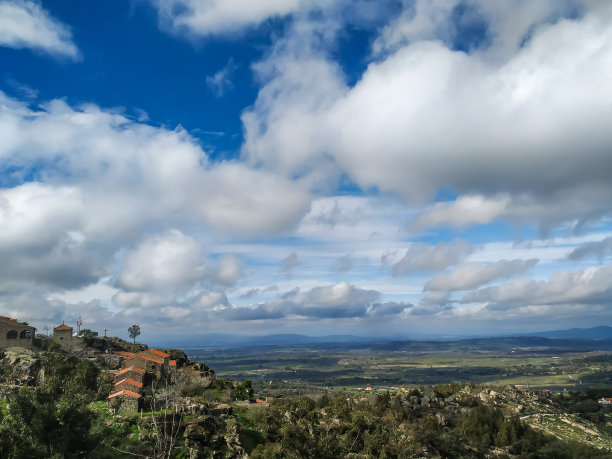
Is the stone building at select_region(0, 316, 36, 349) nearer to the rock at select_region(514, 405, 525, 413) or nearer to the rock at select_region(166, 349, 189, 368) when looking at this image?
the rock at select_region(166, 349, 189, 368)

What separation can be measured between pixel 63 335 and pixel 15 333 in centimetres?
1253

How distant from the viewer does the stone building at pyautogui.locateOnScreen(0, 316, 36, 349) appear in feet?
285

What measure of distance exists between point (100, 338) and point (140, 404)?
240 feet

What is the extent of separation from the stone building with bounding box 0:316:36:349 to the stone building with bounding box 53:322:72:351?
7.36 m

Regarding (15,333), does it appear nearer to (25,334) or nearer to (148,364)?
(25,334)

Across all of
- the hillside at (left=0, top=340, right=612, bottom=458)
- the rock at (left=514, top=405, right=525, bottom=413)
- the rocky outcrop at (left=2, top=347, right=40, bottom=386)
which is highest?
the rocky outcrop at (left=2, top=347, right=40, bottom=386)

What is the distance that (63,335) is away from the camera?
329 feet

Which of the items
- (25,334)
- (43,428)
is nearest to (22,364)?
(25,334)

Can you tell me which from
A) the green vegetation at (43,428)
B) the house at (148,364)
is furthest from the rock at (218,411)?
the house at (148,364)

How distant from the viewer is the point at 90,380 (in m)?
61.2

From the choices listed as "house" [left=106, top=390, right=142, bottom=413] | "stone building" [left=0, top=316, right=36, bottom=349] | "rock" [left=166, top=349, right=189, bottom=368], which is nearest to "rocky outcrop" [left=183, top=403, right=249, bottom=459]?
"house" [left=106, top=390, right=142, bottom=413]

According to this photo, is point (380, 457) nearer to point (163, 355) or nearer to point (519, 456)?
point (519, 456)

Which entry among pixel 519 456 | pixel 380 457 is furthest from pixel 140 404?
pixel 519 456

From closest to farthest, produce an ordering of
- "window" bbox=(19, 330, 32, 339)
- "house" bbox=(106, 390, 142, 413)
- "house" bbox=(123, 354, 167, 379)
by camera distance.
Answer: "house" bbox=(106, 390, 142, 413)
"house" bbox=(123, 354, 167, 379)
"window" bbox=(19, 330, 32, 339)
